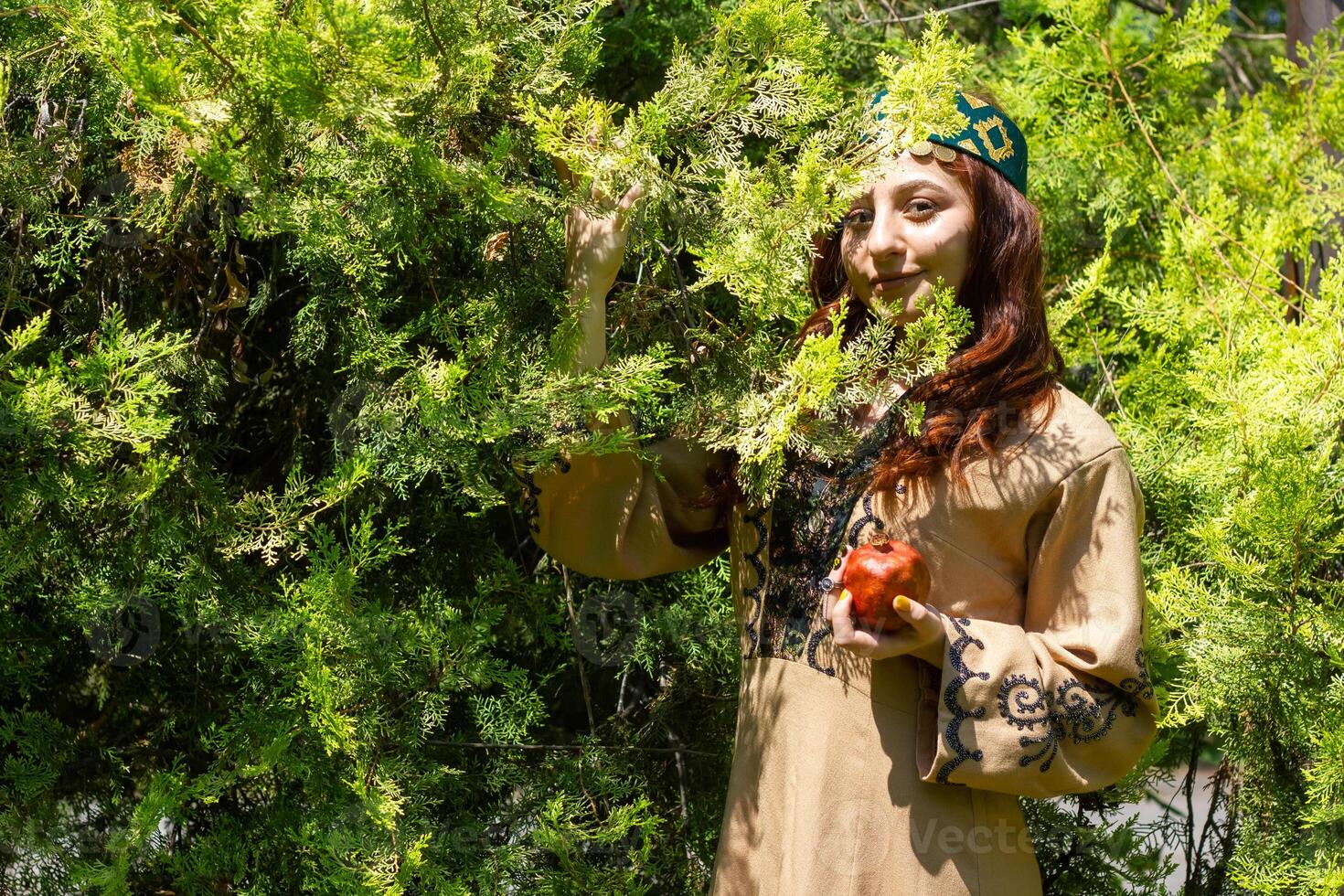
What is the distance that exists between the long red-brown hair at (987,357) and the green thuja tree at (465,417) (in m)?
0.08

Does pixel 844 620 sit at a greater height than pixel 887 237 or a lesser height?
lesser

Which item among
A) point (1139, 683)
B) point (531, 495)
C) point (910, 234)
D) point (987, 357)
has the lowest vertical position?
point (1139, 683)

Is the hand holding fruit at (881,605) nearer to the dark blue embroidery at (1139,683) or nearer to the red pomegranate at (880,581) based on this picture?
the red pomegranate at (880,581)

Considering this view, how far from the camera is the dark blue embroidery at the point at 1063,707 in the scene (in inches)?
57.4

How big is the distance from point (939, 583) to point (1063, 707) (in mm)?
188

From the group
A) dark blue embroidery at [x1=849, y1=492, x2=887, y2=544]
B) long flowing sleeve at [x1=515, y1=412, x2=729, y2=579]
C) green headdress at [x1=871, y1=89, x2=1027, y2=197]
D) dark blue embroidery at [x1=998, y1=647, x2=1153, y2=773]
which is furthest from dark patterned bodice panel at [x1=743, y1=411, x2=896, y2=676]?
green headdress at [x1=871, y1=89, x2=1027, y2=197]

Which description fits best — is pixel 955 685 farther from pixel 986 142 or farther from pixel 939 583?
pixel 986 142

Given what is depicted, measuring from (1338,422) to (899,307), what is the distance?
0.93 metres

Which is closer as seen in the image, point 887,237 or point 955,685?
point 955,685

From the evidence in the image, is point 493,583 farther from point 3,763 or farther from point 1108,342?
point 1108,342

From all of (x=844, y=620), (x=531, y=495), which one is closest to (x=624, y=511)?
(x=531, y=495)

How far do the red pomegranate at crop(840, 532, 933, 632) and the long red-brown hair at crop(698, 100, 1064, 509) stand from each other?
0.17 metres

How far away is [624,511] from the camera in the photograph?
1676 millimetres

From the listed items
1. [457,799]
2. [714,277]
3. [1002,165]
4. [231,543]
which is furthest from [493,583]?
[1002,165]
